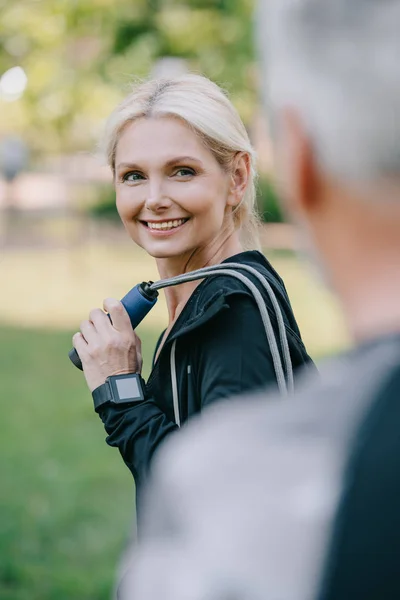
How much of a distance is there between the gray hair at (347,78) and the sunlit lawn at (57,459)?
0.30 metres

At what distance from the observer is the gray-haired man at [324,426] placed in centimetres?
79

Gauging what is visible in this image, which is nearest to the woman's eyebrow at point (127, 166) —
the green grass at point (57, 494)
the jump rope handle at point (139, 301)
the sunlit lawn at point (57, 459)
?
the jump rope handle at point (139, 301)

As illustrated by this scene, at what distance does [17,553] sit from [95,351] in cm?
335

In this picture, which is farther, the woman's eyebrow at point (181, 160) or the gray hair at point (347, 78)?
the woman's eyebrow at point (181, 160)

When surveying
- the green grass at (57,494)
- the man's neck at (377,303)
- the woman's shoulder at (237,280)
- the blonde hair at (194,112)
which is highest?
the blonde hair at (194,112)

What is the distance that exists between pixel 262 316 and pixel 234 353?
82mm

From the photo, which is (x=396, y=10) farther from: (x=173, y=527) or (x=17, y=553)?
(x=17, y=553)

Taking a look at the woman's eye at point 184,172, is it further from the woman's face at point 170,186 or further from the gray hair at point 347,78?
the gray hair at point 347,78

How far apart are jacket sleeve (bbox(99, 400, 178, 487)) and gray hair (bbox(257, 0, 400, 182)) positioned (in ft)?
3.03

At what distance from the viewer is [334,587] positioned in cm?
78

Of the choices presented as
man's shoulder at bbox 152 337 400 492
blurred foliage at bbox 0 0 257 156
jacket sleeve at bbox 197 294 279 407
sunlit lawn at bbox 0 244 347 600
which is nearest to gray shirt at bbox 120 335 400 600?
man's shoulder at bbox 152 337 400 492

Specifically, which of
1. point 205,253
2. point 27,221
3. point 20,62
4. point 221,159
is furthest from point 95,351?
point 27,221

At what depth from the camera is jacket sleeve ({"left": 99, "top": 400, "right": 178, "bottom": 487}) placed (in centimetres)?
174

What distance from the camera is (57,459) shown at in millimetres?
6410
